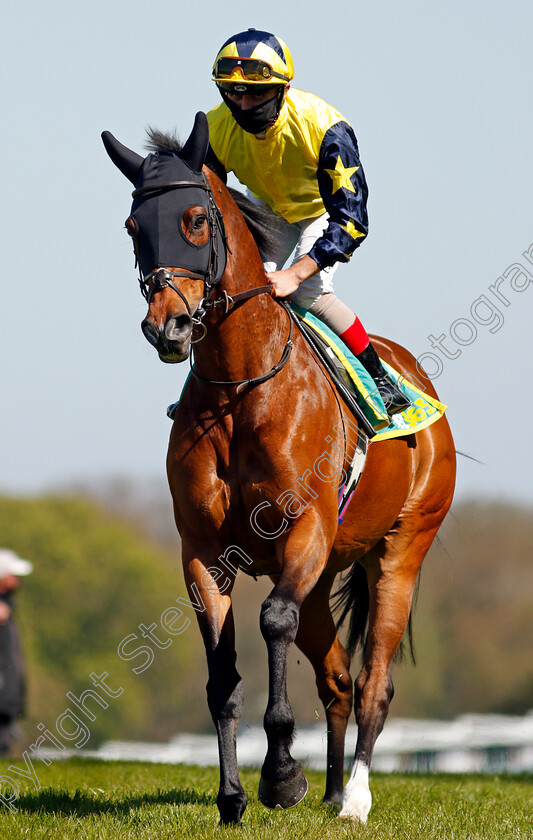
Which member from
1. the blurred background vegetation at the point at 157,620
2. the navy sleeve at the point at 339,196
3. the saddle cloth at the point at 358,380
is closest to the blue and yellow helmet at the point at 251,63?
the navy sleeve at the point at 339,196

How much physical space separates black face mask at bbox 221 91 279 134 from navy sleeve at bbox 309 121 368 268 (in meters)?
0.26

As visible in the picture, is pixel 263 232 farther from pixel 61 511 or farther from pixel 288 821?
pixel 61 511

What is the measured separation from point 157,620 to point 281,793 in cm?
2484

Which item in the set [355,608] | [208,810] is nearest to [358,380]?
[355,608]

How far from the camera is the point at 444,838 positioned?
14.2 feet

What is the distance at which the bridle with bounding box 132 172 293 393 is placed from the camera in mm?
3994

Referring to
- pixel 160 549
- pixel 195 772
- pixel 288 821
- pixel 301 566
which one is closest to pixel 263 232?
pixel 301 566

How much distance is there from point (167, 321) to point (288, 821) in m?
2.36

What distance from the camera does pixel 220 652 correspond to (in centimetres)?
458

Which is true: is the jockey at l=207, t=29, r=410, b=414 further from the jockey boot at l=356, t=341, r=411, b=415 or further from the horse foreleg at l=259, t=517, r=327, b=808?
the horse foreleg at l=259, t=517, r=327, b=808

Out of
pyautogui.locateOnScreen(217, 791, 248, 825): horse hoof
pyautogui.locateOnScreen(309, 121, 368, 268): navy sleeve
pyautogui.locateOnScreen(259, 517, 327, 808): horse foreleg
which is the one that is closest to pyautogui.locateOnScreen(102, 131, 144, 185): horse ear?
pyautogui.locateOnScreen(309, 121, 368, 268): navy sleeve

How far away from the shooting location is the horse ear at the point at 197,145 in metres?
4.20

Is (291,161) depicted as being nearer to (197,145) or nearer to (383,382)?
(197,145)

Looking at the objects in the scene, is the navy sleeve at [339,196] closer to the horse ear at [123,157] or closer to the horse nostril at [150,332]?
the horse ear at [123,157]
